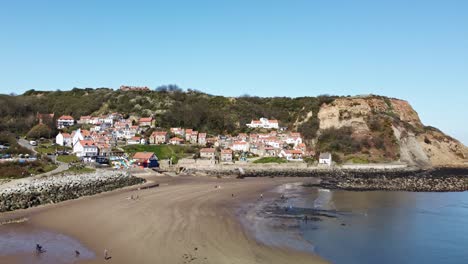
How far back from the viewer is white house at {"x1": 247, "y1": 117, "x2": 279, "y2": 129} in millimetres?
108875

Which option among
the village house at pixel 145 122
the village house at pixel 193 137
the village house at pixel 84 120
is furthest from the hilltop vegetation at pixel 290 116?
the village house at pixel 193 137

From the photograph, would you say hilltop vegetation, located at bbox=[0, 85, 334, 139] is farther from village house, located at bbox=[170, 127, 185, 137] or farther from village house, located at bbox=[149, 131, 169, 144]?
village house, located at bbox=[149, 131, 169, 144]

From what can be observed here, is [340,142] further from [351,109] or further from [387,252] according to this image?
[387,252]

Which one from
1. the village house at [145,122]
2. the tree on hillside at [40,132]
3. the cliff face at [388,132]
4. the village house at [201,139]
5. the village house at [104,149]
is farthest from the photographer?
the village house at [145,122]

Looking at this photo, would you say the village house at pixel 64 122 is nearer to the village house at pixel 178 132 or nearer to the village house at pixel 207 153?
the village house at pixel 178 132

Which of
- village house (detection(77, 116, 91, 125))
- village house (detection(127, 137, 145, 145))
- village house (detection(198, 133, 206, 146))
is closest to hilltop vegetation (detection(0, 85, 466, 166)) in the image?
village house (detection(77, 116, 91, 125))

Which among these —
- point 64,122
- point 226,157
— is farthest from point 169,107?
point 226,157

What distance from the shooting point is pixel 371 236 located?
2366cm

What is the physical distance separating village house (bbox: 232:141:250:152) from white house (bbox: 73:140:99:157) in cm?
3135

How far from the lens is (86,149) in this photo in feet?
220

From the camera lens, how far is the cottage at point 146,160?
212 ft

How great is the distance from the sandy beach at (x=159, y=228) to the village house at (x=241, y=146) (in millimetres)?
47991

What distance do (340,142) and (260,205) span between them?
54.7m

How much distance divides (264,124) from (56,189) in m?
78.8
